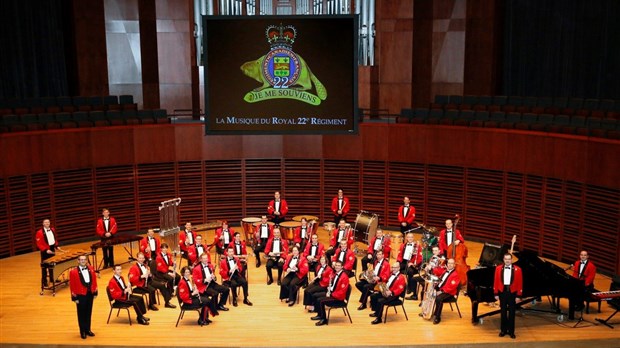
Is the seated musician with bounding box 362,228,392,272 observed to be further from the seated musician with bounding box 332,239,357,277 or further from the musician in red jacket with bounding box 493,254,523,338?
the musician in red jacket with bounding box 493,254,523,338

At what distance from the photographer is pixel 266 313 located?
14.9 metres

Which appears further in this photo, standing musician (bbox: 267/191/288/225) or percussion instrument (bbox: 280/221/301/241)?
standing musician (bbox: 267/191/288/225)

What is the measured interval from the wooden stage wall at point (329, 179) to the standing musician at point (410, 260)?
4119 mm

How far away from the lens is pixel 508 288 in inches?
534

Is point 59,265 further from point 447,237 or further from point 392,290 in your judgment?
point 447,237

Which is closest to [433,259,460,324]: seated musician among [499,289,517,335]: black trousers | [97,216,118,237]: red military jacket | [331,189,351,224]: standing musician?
[499,289,517,335]: black trousers

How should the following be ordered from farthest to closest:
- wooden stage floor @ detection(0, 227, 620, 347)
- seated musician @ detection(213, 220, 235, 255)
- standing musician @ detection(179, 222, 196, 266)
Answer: seated musician @ detection(213, 220, 235, 255) → standing musician @ detection(179, 222, 196, 266) → wooden stage floor @ detection(0, 227, 620, 347)

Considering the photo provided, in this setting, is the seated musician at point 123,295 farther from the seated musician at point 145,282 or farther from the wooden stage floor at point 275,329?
the seated musician at point 145,282

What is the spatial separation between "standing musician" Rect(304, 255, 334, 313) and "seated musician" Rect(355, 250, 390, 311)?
30.0 inches

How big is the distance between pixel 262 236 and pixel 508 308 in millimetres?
6017

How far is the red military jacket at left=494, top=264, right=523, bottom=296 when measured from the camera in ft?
44.2

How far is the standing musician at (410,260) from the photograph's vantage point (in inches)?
615

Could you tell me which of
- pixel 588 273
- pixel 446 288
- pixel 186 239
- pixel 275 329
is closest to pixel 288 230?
pixel 186 239

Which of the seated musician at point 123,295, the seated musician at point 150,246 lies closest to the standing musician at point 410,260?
Result: the seated musician at point 150,246
